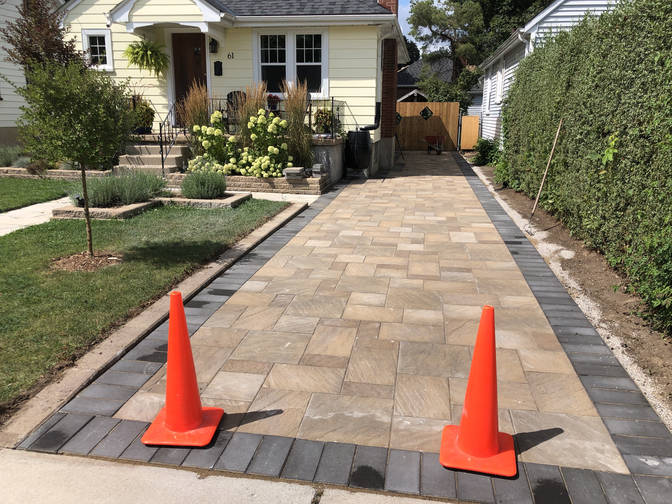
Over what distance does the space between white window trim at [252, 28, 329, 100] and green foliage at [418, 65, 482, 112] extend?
2179cm

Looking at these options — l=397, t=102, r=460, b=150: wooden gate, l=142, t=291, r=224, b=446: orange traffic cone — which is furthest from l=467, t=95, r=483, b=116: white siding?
l=142, t=291, r=224, b=446: orange traffic cone

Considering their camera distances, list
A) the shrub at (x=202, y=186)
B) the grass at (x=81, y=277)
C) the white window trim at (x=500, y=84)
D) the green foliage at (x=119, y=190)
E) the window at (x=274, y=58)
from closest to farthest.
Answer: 1. the grass at (x=81, y=277)
2. the green foliage at (x=119, y=190)
3. the shrub at (x=202, y=186)
4. the window at (x=274, y=58)
5. the white window trim at (x=500, y=84)

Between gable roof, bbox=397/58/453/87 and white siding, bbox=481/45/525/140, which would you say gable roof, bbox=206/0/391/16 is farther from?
gable roof, bbox=397/58/453/87

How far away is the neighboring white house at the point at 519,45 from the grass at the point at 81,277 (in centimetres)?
791

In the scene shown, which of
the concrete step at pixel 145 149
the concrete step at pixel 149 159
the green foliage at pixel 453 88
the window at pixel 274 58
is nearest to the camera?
the concrete step at pixel 149 159

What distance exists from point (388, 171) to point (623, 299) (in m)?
12.0

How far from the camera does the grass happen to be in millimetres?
3720

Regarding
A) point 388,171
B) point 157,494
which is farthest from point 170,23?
point 157,494

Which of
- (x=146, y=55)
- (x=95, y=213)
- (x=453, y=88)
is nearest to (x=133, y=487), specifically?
(x=95, y=213)

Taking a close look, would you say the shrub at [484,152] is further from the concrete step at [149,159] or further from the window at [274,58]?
the concrete step at [149,159]

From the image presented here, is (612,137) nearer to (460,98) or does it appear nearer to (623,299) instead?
(623,299)

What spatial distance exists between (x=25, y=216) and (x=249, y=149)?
195 inches

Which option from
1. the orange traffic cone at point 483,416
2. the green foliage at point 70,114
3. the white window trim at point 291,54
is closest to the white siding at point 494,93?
the white window trim at point 291,54

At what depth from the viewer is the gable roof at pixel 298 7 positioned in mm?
13266
